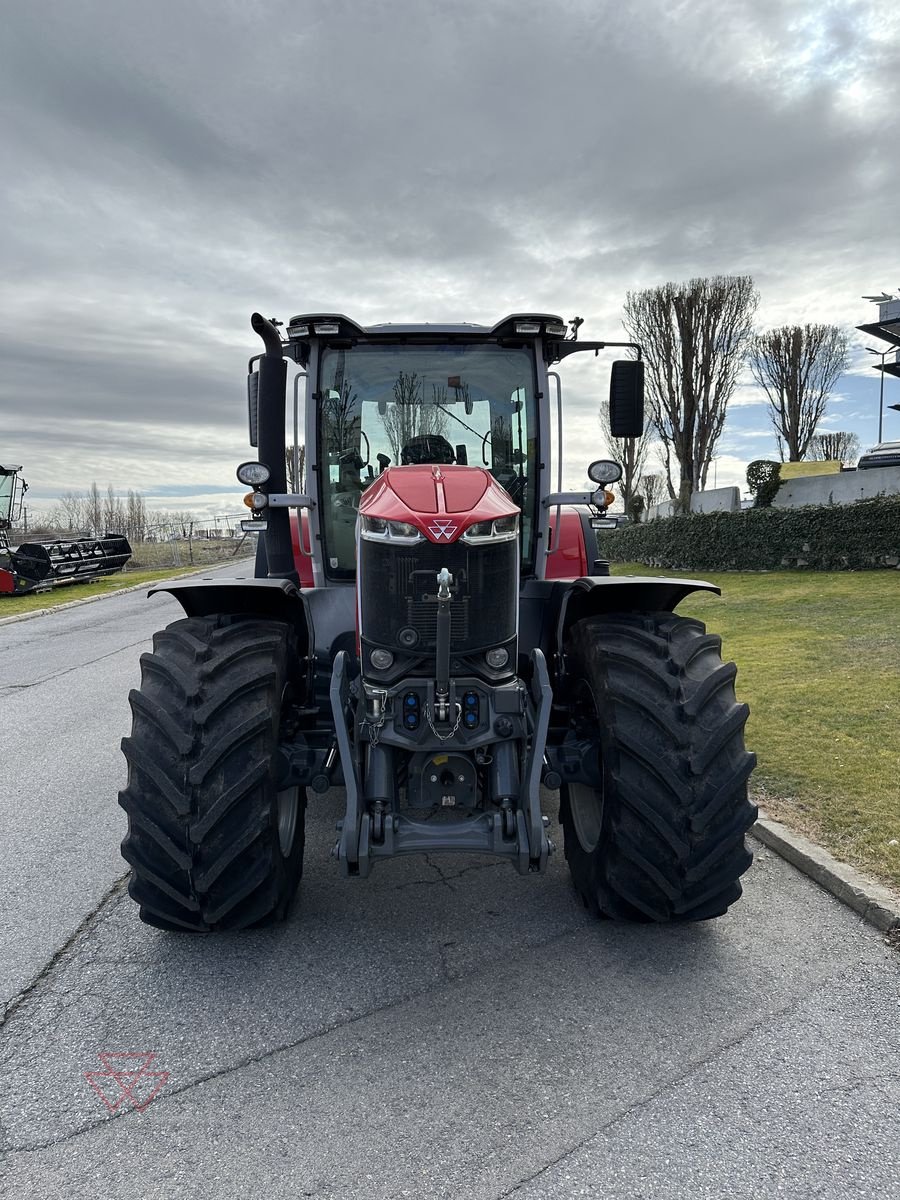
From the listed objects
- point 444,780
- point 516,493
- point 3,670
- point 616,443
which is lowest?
point 3,670

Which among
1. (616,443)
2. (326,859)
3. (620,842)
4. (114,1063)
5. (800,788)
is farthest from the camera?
(616,443)

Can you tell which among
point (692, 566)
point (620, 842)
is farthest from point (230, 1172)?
point (692, 566)

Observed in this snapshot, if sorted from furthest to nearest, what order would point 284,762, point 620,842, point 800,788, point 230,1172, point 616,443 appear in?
point 616,443 → point 800,788 → point 284,762 → point 620,842 → point 230,1172

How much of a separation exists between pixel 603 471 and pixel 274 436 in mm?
1681

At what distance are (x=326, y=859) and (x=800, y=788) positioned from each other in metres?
2.85

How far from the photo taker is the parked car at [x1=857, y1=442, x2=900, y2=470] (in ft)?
71.8

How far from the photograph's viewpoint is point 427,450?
4.23 m

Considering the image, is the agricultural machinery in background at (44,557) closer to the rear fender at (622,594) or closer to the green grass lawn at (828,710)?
the green grass lawn at (828,710)

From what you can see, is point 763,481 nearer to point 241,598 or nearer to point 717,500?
point 717,500

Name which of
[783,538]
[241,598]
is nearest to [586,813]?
[241,598]

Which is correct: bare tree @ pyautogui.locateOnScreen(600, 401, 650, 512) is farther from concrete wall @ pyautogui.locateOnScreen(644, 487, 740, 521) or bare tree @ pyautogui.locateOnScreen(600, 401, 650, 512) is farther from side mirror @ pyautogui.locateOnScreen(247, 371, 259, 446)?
side mirror @ pyautogui.locateOnScreen(247, 371, 259, 446)

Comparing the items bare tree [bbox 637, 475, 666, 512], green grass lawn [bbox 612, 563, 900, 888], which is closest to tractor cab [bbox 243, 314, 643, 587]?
green grass lawn [bbox 612, 563, 900, 888]

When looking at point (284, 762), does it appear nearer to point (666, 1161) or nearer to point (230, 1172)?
point (230, 1172)

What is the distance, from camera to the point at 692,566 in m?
21.0
